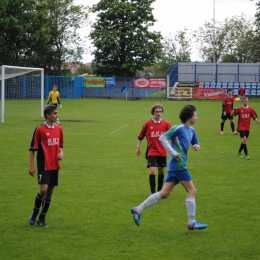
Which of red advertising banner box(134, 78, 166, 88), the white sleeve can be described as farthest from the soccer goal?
the white sleeve

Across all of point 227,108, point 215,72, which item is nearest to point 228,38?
point 215,72

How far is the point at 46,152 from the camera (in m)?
7.71

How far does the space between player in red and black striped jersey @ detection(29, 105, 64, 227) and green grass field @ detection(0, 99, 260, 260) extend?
0.64m

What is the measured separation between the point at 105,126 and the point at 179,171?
1757 cm

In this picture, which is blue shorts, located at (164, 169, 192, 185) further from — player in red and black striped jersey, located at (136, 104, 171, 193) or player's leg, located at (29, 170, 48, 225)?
player in red and black striped jersey, located at (136, 104, 171, 193)

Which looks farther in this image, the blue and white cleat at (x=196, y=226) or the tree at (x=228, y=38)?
the tree at (x=228, y=38)

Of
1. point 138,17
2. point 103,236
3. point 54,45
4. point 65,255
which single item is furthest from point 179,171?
point 54,45

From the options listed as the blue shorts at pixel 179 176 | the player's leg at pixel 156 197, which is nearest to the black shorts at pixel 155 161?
the player's leg at pixel 156 197

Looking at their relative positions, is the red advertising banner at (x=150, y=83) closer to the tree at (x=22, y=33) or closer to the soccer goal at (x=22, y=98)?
the tree at (x=22, y=33)

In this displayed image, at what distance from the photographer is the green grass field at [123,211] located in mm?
6746

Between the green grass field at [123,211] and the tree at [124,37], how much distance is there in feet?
144

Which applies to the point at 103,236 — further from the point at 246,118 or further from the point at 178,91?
the point at 178,91

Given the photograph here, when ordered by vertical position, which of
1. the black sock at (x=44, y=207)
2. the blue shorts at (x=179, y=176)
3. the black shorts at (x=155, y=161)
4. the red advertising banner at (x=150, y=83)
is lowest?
the black sock at (x=44, y=207)

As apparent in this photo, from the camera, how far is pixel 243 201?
956 centimetres
